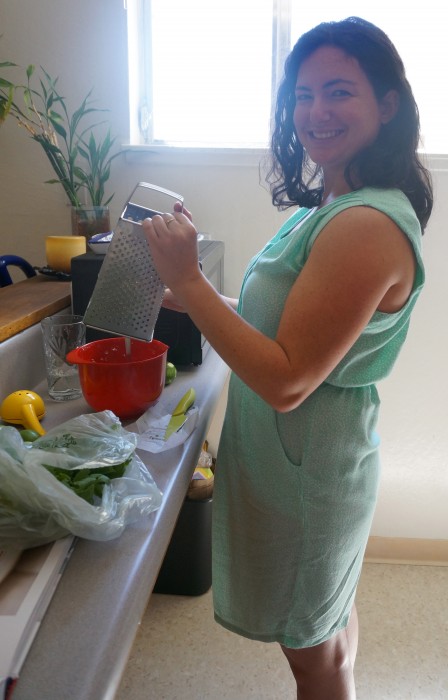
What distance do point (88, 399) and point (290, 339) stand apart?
42 cm

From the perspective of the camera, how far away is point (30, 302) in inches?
49.7

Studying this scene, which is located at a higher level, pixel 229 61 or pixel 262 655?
pixel 229 61

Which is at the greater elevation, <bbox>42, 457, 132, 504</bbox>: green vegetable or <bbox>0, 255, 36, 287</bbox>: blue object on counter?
<bbox>0, 255, 36, 287</bbox>: blue object on counter

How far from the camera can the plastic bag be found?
0.62 meters

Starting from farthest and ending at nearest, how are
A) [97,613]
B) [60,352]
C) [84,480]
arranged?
[60,352], [84,480], [97,613]

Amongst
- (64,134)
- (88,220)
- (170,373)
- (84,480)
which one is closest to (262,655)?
(170,373)

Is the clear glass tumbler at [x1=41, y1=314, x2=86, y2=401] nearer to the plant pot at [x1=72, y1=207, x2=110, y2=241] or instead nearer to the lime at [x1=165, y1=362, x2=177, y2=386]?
the lime at [x1=165, y1=362, x2=177, y2=386]

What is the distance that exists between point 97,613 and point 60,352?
0.66 m

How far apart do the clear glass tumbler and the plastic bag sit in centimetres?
38

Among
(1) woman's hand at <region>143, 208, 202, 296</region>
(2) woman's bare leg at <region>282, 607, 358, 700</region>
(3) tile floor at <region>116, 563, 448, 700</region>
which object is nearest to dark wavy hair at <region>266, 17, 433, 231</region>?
(1) woman's hand at <region>143, 208, 202, 296</region>

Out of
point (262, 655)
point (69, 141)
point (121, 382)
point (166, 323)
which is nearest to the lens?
point (121, 382)

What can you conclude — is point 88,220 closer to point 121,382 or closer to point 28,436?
point 121,382

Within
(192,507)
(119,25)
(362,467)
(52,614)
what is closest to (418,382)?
(192,507)

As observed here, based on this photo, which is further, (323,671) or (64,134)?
(64,134)
